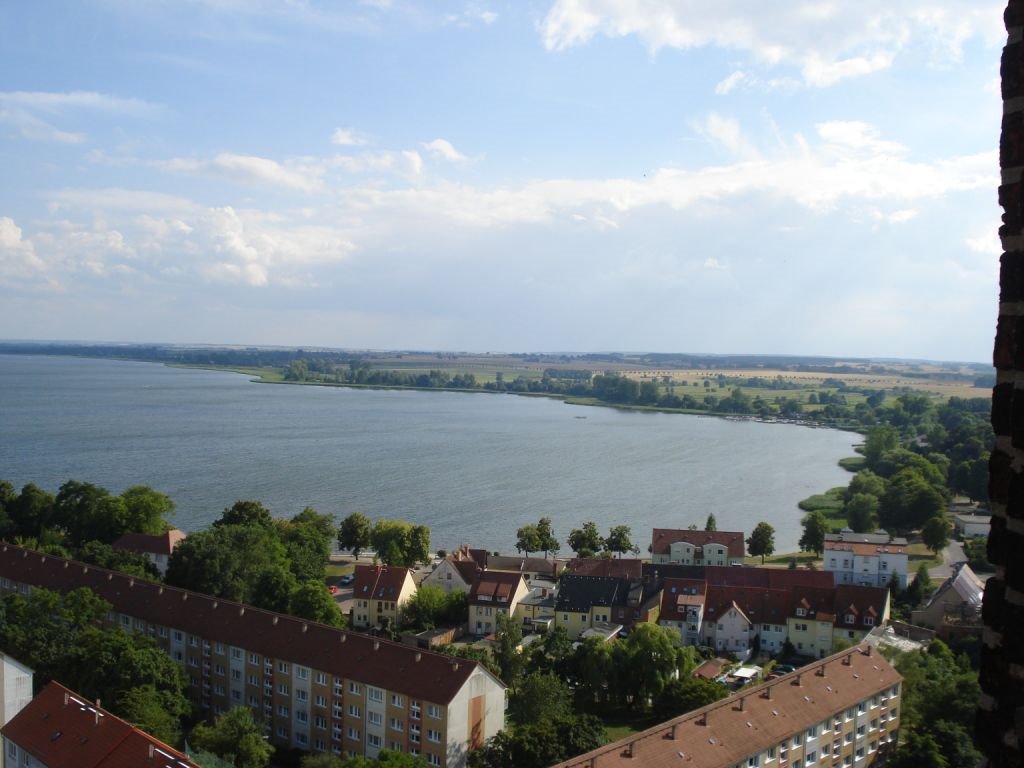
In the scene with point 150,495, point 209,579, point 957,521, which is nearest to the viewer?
point 209,579

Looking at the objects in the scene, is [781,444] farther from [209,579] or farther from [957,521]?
[209,579]

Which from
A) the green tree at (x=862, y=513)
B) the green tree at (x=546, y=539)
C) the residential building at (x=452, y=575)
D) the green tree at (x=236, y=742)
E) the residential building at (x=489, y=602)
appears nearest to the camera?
the green tree at (x=236, y=742)

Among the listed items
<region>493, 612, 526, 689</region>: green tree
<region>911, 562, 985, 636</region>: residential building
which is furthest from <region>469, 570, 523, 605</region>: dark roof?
<region>911, 562, 985, 636</region>: residential building

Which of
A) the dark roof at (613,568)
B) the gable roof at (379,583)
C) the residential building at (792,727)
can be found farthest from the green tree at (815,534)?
the residential building at (792,727)

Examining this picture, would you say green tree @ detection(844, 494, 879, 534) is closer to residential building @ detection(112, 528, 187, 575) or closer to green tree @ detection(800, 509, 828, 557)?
green tree @ detection(800, 509, 828, 557)

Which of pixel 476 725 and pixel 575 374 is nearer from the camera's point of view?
pixel 476 725

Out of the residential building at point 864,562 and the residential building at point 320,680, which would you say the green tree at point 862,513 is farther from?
the residential building at point 320,680

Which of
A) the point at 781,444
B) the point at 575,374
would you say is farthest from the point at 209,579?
the point at 575,374
